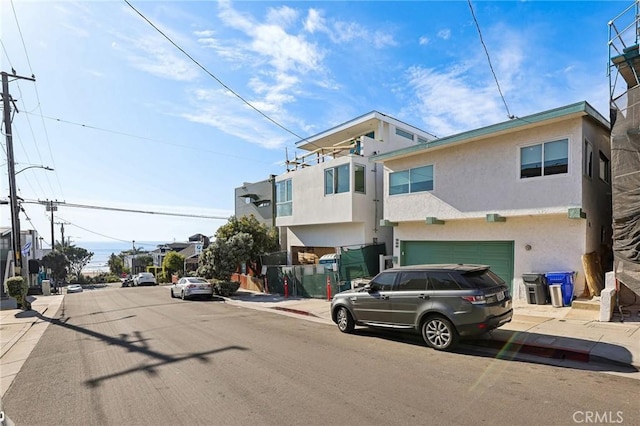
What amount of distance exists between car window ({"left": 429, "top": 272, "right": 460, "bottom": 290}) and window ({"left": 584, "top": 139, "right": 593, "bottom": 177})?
726 centimetres

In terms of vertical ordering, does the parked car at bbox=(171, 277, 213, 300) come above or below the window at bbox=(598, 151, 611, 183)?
below

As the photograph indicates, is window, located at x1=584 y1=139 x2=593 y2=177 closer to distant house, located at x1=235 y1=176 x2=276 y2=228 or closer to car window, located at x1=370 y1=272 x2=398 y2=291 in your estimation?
car window, located at x1=370 y1=272 x2=398 y2=291

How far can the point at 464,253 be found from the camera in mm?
13758

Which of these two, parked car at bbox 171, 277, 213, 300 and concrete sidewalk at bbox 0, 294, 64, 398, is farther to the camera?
parked car at bbox 171, 277, 213, 300

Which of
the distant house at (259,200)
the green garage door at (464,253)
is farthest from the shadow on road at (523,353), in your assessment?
the distant house at (259,200)

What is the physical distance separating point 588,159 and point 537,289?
4.50 meters

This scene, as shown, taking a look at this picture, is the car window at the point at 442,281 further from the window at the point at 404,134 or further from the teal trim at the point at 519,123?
the window at the point at 404,134

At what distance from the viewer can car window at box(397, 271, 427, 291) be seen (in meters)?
7.68

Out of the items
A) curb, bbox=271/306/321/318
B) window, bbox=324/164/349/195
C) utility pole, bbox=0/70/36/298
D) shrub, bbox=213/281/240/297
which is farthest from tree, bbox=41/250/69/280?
curb, bbox=271/306/321/318

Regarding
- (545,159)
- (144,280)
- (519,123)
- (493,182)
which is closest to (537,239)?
(493,182)

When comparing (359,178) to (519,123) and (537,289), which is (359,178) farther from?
(537,289)

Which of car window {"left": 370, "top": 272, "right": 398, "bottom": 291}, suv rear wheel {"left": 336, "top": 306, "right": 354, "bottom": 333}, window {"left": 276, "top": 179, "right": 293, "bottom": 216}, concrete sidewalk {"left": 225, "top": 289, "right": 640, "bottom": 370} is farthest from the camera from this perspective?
window {"left": 276, "top": 179, "right": 293, "bottom": 216}

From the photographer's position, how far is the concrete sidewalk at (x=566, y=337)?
20.9ft

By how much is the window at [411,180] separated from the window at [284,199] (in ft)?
26.6
